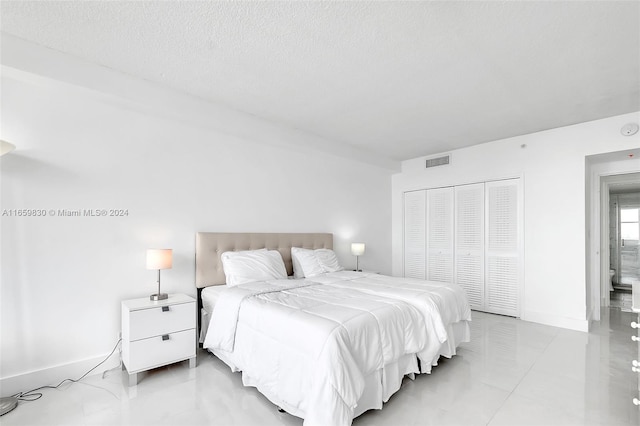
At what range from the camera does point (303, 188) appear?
446 cm

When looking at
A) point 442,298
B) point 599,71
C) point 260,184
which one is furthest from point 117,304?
point 599,71

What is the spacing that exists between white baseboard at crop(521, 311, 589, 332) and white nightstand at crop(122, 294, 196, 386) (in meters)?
4.33

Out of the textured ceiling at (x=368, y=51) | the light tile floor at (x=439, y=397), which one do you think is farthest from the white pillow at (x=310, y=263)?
the textured ceiling at (x=368, y=51)

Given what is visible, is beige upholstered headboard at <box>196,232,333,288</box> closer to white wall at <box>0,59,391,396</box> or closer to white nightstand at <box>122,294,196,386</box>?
white wall at <box>0,59,391,396</box>

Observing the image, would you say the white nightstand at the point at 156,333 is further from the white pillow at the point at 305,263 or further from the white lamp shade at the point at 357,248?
the white lamp shade at the point at 357,248

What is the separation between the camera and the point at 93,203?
269cm

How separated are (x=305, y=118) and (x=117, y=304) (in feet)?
9.20

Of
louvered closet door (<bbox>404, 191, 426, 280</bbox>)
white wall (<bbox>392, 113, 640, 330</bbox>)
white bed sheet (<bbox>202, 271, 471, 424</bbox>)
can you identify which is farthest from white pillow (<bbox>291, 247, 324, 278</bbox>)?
white wall (<bbox>392, 113, 640, 330</bbox>)

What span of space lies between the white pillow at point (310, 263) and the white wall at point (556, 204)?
9.12 ft

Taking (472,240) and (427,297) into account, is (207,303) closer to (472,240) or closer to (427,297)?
(427,297)

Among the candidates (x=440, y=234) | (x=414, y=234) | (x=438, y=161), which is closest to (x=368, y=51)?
(x=438, y=161)

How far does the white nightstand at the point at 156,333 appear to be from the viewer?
2434 mm

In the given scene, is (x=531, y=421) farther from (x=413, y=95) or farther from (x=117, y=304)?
(x=117, y=304)

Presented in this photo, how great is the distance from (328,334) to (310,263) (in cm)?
211
